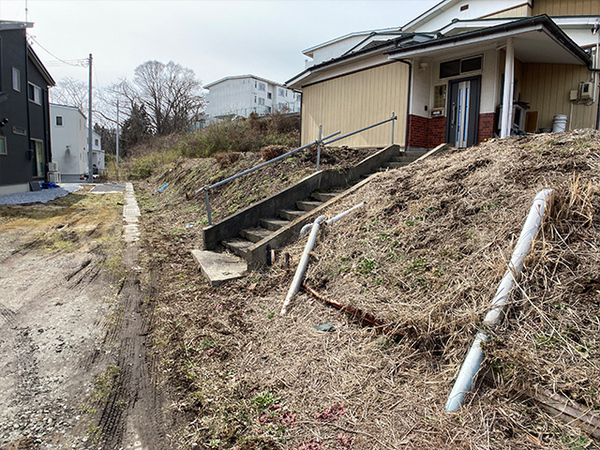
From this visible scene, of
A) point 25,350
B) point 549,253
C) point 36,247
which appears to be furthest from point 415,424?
point 36,247

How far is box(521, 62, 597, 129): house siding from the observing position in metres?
10.1

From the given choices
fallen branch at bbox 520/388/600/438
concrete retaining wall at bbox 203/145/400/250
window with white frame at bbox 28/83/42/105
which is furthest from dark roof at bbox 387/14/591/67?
window with white frame at bbox 28/83/42/105

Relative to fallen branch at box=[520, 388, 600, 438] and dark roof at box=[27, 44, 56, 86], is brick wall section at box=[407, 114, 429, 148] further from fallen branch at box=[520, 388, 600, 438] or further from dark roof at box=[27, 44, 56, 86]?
dark roof at box=[27, 44, 56, 86]

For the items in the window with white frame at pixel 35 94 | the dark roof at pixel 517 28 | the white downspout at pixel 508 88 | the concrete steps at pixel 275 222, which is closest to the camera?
the concrete steps at pixel 275 222

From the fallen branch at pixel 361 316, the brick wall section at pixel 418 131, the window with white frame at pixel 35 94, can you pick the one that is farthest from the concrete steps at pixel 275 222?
the window with white frame at pixel 35 94

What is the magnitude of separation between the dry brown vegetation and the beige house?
4.71 meters

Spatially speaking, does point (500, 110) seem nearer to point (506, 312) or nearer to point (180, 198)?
point (506, 312)

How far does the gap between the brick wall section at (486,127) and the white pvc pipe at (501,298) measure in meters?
6.81

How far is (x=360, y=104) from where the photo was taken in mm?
11625

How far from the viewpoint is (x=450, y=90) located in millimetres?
10062

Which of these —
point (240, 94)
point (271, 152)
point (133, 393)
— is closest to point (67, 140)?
point (240, 94)

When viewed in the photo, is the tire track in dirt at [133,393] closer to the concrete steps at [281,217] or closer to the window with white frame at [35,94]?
the concrete steps at [281,217]

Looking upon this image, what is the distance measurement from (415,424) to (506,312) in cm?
102

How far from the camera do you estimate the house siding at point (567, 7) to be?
39.3 ft
